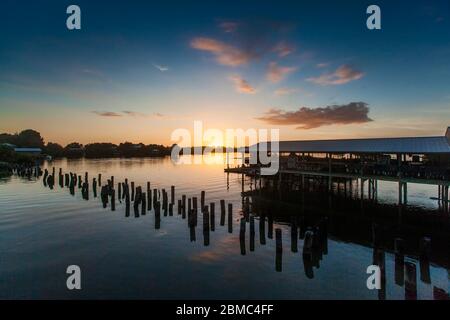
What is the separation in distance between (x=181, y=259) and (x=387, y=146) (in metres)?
21.2

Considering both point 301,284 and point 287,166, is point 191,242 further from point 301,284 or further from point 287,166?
point 287,166

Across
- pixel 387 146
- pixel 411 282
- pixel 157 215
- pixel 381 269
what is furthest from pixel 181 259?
pixel 387 146

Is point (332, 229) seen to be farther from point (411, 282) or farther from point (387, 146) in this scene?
point (411, 282)

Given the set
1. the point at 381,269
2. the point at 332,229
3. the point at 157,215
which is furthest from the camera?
the point at 157,215

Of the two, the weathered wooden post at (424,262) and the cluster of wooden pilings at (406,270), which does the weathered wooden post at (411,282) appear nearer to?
the cluster of wooden pilings at (406,270)

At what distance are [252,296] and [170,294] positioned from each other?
3.85m

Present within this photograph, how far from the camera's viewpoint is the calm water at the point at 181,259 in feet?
42.6

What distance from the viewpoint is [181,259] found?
54.6 ft

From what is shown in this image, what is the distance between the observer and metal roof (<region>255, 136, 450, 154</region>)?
2258cm

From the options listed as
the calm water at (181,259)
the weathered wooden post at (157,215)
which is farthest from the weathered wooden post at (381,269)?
the weathered wooden post at (157,215)

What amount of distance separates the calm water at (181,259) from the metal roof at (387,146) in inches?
234

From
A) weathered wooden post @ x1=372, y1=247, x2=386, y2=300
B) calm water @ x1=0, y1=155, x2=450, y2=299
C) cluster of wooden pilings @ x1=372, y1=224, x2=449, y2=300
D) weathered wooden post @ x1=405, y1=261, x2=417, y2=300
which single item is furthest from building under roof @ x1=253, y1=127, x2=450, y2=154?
weathered wooden post @ x1=405, y1=261, x2=417, y2=300

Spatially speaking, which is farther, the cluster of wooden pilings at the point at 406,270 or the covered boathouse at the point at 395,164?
the covered boathouse at the point at 395,164

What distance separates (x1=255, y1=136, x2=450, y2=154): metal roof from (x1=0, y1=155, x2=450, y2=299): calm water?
5936 millimetres
